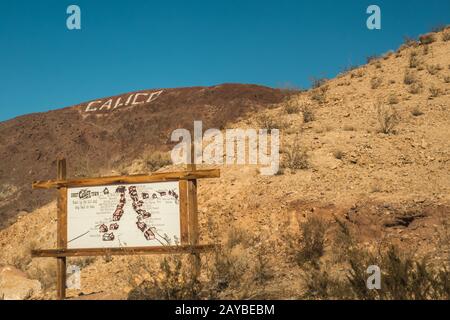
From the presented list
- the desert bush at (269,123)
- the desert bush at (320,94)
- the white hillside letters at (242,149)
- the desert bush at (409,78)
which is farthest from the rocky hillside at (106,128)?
the white hillside letters at (242,149)

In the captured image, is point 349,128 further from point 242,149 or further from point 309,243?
point 309,243

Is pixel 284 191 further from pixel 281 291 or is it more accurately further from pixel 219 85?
pixel 219 85

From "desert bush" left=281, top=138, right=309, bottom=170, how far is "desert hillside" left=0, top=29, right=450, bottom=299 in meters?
0.03

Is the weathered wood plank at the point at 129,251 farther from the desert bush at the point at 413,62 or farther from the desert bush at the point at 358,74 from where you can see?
the desert bush at the point at 358,74

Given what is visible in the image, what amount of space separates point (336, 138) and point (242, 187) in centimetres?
337

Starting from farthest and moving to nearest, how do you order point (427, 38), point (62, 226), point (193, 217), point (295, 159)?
point (427, 38)
point (295, 159)
point (62, 226)
point (193, 217)

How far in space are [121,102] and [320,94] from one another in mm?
24314

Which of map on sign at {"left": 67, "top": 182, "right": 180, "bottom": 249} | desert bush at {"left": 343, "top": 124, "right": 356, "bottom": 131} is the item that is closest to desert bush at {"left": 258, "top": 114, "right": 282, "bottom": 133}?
desert bush at {"left": 343, "top": 124, "right": 356, "bottom": 131}

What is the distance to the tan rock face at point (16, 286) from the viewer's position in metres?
8.73

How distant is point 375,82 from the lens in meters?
17.9

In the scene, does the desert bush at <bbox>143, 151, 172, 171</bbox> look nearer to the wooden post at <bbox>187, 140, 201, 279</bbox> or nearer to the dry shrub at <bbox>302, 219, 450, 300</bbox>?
the wooden post at <bbox>187, 140, 201, 279</bbox>

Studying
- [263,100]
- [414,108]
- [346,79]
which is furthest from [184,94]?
[414,108]

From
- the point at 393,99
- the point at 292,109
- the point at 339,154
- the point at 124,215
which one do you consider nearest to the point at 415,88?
the point at 393,99
